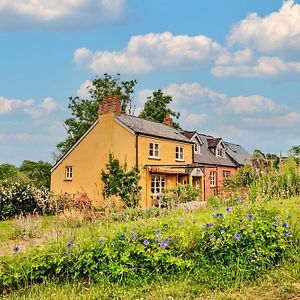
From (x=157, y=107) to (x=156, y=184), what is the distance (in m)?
23.3

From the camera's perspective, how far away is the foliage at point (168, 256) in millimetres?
5176

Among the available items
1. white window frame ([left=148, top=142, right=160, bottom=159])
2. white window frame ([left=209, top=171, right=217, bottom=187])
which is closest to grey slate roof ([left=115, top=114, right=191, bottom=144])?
white window frame ([left=148, top=142, right=160, bottom=159])

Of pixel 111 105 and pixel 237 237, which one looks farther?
pixel 111 105

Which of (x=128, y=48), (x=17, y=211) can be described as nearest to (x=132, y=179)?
(x=17, y=211)

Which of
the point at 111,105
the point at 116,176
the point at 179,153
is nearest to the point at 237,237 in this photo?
the point at 116,176

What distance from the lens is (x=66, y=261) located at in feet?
17.9

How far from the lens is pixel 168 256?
5.27 meters

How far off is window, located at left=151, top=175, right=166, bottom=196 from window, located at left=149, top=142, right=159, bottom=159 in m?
1.68

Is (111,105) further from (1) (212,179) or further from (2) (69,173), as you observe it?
(1) (212,179)

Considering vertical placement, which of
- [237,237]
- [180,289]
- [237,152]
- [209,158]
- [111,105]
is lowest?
[180,289]

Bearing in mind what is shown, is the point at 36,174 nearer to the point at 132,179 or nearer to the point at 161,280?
the point at 132,179

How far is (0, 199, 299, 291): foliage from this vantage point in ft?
17.0

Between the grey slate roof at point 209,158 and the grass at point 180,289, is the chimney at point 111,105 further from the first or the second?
the grass at point 180,289

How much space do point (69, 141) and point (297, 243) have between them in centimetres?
4428
